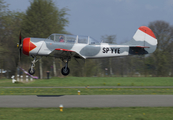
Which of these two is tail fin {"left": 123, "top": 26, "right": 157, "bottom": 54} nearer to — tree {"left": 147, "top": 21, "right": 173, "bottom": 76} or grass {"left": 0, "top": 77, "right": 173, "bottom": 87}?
grass {"left": 0, "top": 77, "right": 173, "bottom": 87}

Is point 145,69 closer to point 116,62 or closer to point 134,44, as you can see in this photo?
point 116,62

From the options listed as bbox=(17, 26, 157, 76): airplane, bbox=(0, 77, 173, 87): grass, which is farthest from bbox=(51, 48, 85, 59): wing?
bbox=(0, 77, 173, 87): grass

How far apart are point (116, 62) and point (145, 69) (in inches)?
177

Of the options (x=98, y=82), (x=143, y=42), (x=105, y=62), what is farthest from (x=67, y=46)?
(x=105, y=62)

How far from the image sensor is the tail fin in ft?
46.5

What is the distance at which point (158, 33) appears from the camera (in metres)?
34.1

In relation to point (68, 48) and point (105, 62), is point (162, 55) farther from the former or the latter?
point (68, 48)

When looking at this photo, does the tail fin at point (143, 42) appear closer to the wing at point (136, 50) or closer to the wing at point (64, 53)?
the wing at point (136, 50)
